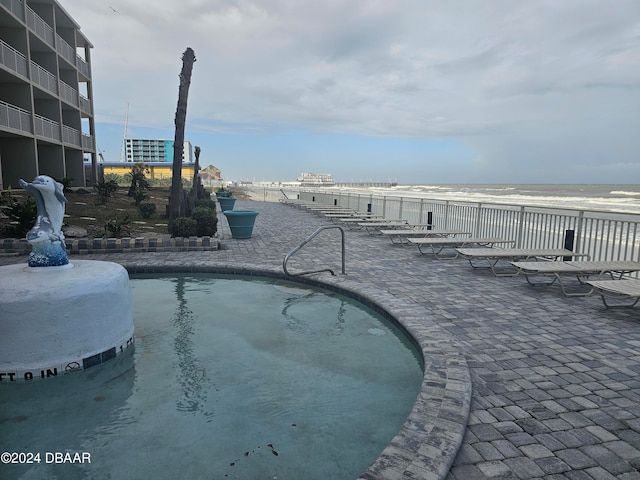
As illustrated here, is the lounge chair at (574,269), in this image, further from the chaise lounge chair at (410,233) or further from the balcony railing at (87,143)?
the balcony railing at (87,143)

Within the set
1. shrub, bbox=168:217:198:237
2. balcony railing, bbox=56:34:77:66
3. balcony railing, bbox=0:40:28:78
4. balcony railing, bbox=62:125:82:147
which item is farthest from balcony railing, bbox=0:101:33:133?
shrub, bbox=168:217:198:237

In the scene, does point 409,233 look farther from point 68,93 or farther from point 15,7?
point 68,93

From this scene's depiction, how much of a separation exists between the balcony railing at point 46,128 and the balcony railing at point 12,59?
190 cm

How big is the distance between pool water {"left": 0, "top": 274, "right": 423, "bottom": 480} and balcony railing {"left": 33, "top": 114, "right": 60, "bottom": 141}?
18.0m

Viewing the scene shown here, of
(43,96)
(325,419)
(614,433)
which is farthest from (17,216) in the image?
(43,96)

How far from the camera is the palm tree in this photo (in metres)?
13.8

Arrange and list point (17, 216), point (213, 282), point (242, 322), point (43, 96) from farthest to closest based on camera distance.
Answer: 1. point (43, 96)
2. point (17, 216)
3. point (213, 282)
4. point (242, 322)

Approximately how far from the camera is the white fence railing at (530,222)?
307 inches

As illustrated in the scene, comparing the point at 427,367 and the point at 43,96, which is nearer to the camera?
the point at 427,367

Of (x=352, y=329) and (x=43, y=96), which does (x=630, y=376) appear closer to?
(x=352, y=329)

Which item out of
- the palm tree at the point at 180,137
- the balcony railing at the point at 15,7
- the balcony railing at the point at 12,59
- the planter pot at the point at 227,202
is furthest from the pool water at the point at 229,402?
the balcony railing at the point at 15,7

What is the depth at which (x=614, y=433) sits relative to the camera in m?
2.60

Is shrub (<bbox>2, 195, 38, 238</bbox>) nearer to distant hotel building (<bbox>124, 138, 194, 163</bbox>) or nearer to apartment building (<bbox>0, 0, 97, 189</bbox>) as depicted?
apartment building (<bbox>0, 0, 97, 189</bbox>)

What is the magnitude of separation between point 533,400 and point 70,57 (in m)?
27.7
